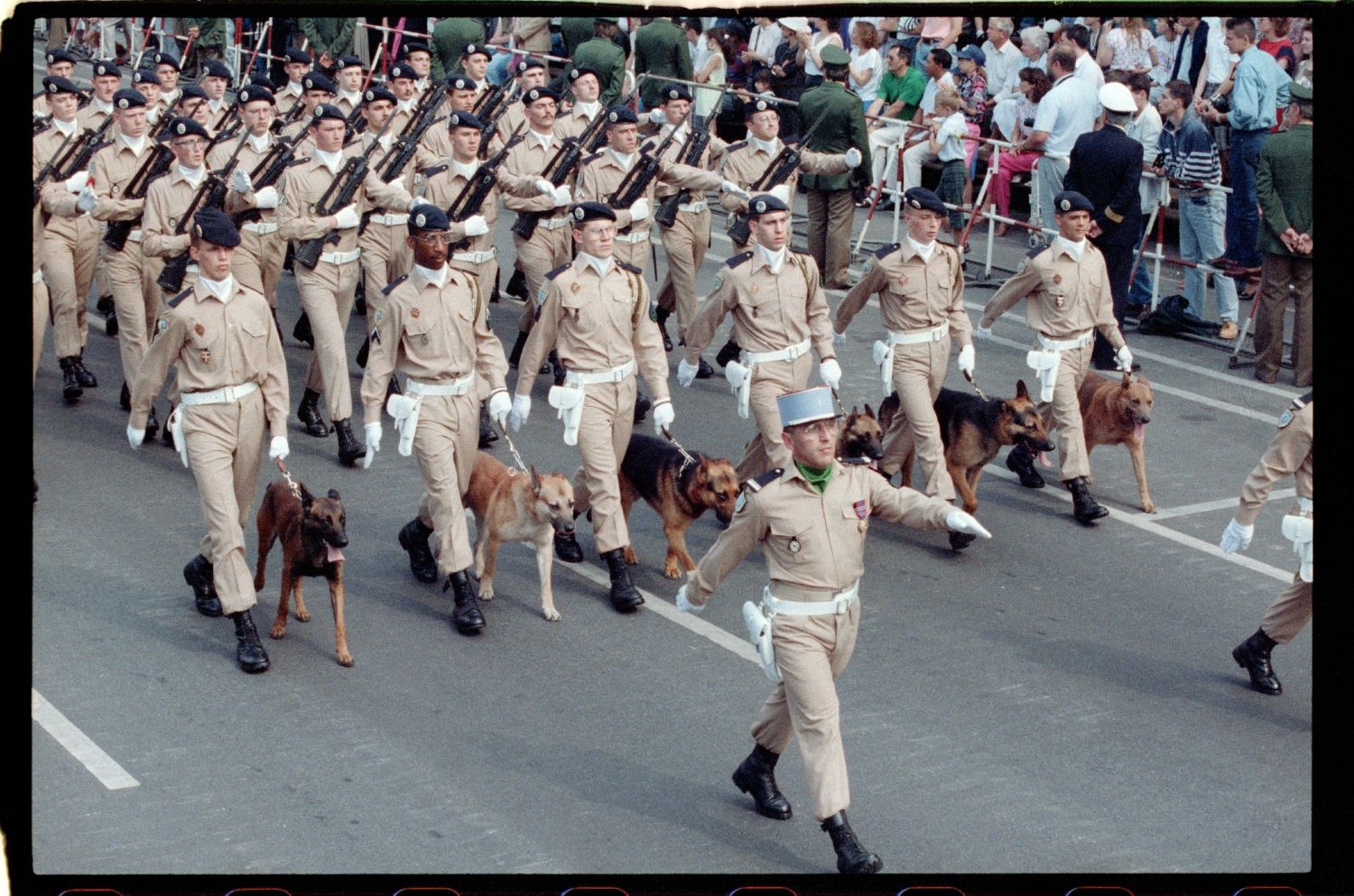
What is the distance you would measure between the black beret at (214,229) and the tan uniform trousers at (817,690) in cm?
369

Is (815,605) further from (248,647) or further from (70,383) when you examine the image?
(70,383)

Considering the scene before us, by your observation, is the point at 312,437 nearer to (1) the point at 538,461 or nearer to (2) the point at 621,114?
(1) the point at 538,461

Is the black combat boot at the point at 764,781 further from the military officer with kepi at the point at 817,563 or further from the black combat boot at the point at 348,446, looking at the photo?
the black combat boot at the point at 348,446

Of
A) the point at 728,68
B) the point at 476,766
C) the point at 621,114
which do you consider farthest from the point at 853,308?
the point at 728,68

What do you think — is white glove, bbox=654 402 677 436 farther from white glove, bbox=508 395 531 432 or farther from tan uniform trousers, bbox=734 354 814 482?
tan uniform trousers, bbox=734 354 814 482

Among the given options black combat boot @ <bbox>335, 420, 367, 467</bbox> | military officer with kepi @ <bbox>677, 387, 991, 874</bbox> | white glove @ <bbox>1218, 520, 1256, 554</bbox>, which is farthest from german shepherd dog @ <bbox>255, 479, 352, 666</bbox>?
white glove @ <bbox>1218, 520, 1256, 554</bbox>

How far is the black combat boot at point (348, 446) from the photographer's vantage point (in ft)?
44.1

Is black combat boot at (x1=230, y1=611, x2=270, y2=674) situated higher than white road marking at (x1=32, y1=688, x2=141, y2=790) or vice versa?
black combat boot at (x1=230, y1=611, x2=270, y2=674)

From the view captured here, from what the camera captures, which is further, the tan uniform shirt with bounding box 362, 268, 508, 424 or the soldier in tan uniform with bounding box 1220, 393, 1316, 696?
the tan uniform shirt with bounding box 362, 268, 508, 424

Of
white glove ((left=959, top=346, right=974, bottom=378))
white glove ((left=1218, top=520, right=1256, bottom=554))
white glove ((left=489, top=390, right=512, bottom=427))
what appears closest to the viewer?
white glove ((left=1218, top=520, right=1256, bottom=554))

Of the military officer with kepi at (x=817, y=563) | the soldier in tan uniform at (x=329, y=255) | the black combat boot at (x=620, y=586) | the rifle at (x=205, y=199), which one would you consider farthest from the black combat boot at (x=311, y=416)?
the military officer with kepi at (x=817, y=563)

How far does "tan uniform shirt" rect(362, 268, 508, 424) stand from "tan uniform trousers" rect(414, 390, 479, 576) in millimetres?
163

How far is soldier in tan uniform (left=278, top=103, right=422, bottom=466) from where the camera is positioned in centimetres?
1359
